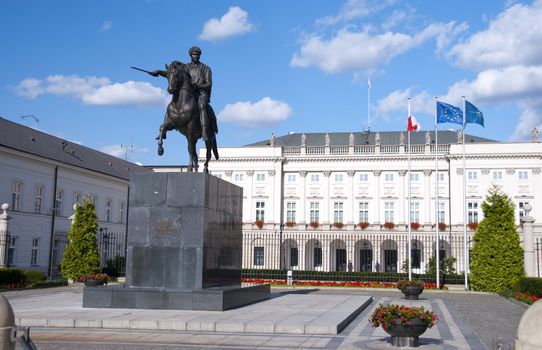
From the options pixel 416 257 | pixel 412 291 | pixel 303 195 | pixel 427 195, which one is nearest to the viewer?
pixel 412 291

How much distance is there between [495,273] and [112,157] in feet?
139

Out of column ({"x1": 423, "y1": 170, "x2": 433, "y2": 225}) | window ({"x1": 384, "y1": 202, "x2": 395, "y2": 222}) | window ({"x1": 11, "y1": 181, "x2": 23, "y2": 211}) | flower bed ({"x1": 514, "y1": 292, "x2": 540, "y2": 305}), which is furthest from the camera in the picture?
window ({"x1": 384, "y1": 202, "x2": 395, "y2": 222})

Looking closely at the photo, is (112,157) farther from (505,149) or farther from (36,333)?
(36,333)

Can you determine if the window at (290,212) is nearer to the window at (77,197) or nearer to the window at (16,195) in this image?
the window at (77,197)

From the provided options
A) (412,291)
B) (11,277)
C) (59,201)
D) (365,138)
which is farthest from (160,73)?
(365,138)

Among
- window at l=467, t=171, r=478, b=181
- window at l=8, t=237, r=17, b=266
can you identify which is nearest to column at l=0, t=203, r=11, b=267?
window at l=8, t=237, r=17, b=266

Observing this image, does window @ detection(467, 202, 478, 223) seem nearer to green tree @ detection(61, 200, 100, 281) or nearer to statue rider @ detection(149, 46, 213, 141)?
green tree @ detection(61, 200, 100, 281)

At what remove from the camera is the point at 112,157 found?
203 ft

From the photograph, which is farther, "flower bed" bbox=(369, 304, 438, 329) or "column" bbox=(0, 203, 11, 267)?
"column" bbox=(0, 203, 11, 267)

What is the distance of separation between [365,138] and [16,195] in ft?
123

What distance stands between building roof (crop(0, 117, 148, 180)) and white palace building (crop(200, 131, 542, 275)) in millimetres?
9857

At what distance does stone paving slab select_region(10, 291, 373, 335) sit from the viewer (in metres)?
12.5

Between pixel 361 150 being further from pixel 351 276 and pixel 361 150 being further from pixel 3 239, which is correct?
pixel 3 239

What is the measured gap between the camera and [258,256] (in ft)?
205
